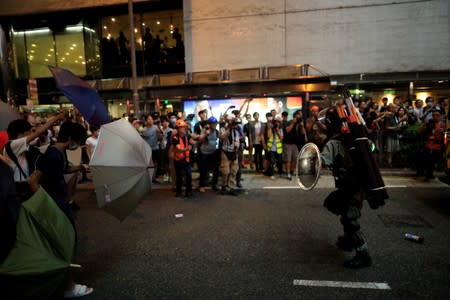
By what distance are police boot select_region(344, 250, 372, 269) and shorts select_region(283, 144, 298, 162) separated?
5676 mm

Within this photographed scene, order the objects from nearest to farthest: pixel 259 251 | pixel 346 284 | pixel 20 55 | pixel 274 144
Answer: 1. pixel 346 284
2. pixel 259 251
3. pixel 274 144
4. pixel 20 55

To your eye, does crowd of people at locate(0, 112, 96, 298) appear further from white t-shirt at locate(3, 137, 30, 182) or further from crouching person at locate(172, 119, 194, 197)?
crouching person at locate(172, 119, 194, 197)

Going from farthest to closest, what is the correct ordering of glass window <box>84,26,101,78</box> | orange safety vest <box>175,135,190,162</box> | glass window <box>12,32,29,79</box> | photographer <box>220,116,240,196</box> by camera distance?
glass window <box>12,32,29,79</box> < glass window <box>84,26,101,78</box> < photographer <box>220,116,240,196</box> < orange safety vest <box>175,135,190,162</box>

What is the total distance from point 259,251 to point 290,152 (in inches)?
214

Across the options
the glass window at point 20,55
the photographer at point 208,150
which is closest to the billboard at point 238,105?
the photographer at point 208,150

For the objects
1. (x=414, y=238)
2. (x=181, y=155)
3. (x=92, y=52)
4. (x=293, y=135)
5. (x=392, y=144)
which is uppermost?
(x=92, y=52)

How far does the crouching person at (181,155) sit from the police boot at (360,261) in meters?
4.57

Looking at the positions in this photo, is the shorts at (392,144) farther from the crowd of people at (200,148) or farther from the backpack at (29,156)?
the backpack at (29,156)

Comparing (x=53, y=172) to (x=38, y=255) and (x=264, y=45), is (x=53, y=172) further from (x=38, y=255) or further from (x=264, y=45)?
(x=264, y=45)

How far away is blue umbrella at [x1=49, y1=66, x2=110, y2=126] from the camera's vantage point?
3.39 meters

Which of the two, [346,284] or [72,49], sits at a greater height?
[72,49]

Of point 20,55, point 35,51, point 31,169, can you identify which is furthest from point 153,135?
point 20,55

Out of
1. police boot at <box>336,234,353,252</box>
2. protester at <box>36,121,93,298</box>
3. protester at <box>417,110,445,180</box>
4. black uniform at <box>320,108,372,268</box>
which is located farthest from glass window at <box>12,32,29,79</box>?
police boot at <box>336,234,353,252</box>

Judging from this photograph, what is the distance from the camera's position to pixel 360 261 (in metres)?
4.09
